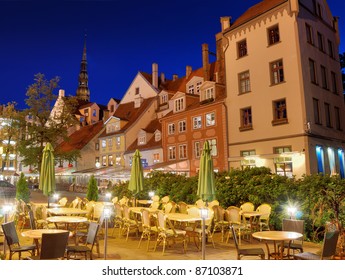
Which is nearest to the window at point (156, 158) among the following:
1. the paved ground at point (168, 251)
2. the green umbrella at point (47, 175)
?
the green umbrella at point (47, 175)

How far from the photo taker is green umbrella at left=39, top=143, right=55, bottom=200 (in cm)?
1045

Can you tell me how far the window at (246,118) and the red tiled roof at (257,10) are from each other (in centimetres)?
581

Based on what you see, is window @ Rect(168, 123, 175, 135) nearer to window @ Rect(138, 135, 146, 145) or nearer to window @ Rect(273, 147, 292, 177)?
window @ Rect(138, 135, 146, 145)

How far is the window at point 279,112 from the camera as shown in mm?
20033

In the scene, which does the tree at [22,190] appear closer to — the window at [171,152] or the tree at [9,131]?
the window at [171,152]

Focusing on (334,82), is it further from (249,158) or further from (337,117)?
(249,158)

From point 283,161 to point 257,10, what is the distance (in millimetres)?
10440

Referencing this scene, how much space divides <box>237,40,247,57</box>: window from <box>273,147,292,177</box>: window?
7.02m

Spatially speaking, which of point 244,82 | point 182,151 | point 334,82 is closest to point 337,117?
point 334,82

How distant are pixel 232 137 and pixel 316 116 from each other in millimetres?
5445

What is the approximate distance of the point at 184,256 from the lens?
7.73 metres

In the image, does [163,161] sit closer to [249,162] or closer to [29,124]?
[249,162]

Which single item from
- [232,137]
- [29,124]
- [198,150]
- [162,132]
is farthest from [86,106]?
[232,137]

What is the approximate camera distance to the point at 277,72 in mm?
20672
